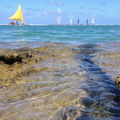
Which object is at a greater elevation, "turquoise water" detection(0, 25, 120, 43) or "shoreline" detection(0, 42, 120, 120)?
"turquoise water" detection(0, 25, 120, 43)

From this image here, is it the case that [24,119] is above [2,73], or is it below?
below

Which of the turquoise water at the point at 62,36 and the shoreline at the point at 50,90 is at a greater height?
the turquoise water at the point at 62,36

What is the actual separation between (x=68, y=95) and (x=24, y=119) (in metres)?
0.75

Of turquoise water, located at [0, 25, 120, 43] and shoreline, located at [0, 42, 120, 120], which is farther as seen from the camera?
turquoise water, located at [0, 25, 120, 43]

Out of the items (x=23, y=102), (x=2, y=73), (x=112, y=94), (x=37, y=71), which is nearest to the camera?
(x=23, y=102)

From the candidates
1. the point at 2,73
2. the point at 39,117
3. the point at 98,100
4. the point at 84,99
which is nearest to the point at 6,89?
the point at 2,73

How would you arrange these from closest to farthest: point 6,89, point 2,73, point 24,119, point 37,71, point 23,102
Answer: point 24,119, point 23,102, point 6,89, point 2,73, point 37,71

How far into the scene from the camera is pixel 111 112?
1.67 m

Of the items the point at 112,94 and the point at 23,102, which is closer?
the point at 23,102

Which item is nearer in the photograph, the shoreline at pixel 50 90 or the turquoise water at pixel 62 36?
the shoreline at pixel 50 90

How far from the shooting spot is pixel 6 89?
2293 millimetres

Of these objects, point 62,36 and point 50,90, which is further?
point 62,36

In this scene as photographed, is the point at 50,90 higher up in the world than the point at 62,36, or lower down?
lower down

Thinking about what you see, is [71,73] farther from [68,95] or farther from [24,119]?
[24,119]
